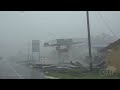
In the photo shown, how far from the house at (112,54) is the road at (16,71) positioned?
112 cm

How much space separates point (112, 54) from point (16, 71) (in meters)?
1.69

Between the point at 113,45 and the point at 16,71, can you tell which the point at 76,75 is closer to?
the point at 113,45

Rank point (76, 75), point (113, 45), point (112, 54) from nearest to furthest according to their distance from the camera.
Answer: point (76, 75), point (112, 54), point (113, 45)

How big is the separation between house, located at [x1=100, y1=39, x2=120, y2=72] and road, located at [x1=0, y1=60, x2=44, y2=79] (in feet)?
3.67

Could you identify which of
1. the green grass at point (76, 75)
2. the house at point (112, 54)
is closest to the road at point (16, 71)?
the green grass at point (76, 75)

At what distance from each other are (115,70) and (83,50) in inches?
24.7

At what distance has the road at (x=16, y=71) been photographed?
399 centimetres

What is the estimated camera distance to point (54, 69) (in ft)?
13.7

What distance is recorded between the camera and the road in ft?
13.1

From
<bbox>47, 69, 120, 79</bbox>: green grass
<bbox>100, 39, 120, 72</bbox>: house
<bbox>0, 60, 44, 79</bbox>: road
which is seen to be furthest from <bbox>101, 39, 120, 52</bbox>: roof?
<bbox>0, 60, 44, 79</bbox>: road

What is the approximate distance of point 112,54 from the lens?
14.3ft

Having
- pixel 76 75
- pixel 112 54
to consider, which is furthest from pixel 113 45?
pixel 76 75
